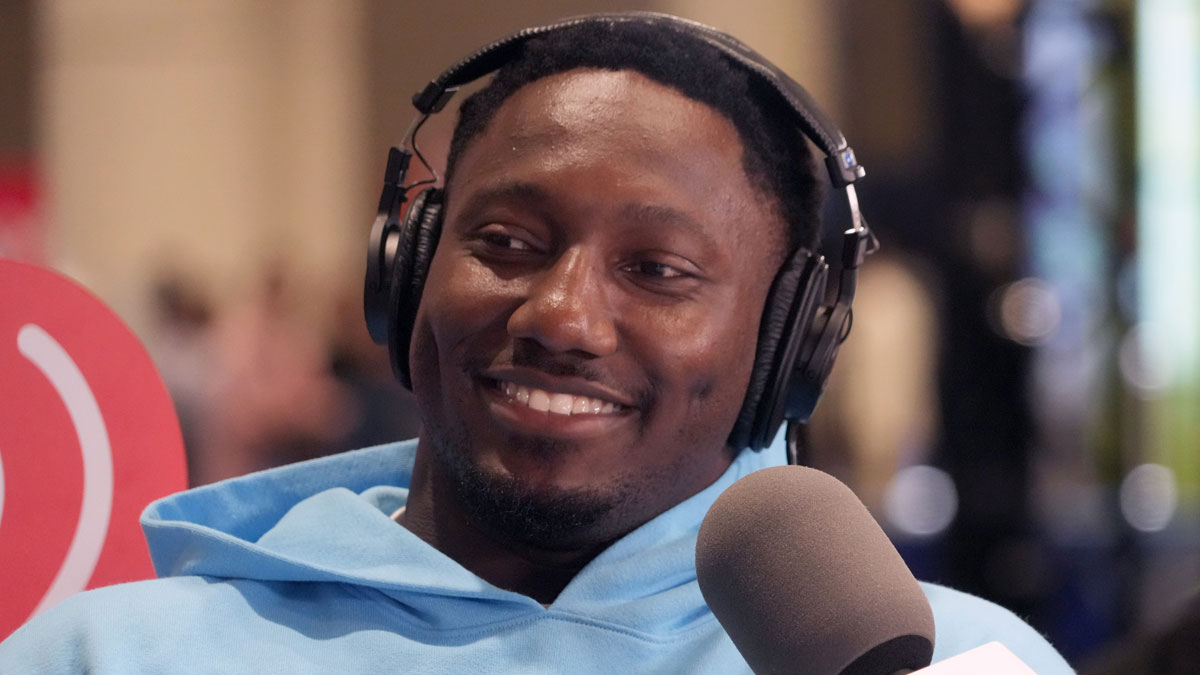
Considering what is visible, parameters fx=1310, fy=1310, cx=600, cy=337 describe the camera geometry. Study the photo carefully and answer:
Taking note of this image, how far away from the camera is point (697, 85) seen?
1.43 m

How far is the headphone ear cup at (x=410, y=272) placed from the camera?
1.47 metres

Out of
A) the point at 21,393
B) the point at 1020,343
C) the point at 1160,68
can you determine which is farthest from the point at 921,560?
the point at 21,393

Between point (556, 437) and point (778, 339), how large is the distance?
11.1 inches

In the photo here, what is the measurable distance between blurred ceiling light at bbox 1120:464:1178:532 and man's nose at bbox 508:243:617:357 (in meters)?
3.39

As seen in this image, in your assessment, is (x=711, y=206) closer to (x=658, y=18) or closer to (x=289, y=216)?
(x=658, y=18)

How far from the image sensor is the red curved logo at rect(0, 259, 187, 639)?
4.66 ft

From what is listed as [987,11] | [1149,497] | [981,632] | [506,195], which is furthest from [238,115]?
[981,632]

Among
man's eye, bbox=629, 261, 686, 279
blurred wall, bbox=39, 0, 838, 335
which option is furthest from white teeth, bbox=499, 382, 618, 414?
blurred wall, bbox=39, 0, 838, 335

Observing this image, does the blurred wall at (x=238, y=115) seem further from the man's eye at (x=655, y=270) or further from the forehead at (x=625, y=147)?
the man's eye at (x=655, y=270)

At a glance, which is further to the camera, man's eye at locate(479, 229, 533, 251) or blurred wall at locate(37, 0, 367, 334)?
blurred wall at locate(37, 0, 367, 334)

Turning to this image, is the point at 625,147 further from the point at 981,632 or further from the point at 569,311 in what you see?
the point at 981,632

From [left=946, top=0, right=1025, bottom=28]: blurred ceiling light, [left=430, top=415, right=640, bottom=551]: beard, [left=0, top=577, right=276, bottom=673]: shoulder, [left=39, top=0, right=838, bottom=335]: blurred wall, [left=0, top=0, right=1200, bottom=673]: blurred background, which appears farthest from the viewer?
[left=39, top=0, right=838, bottom=335]: blurred wall

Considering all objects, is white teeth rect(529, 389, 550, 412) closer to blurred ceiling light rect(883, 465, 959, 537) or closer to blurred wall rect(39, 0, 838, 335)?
blurred ceiling light rect(883, 465, 959, 537)

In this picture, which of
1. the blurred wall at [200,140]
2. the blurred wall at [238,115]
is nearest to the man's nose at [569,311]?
the blurred wall at [238,115]
